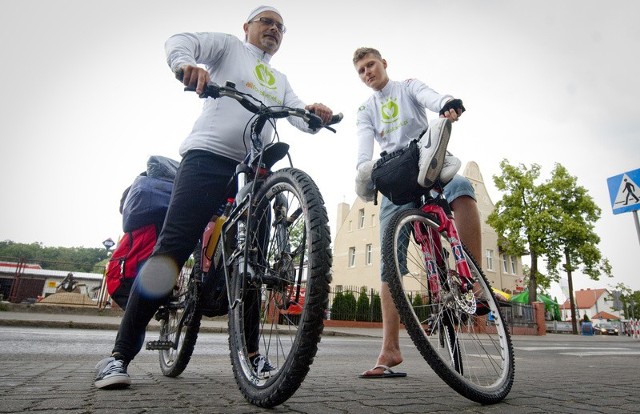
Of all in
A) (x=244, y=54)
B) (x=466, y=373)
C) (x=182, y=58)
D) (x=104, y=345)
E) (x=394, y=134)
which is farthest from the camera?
(x=104, y=345)

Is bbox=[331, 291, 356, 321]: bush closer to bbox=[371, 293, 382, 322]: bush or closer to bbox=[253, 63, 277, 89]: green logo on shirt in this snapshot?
bbox=[371, 293, 382, 322]: bush

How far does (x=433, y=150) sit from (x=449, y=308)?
86 cm

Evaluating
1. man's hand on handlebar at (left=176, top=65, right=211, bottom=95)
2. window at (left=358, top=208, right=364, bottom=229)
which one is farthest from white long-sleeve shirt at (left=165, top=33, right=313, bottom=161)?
window at (left=358, top=208, right=364, bottom=229)

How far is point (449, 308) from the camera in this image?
222 centimetres

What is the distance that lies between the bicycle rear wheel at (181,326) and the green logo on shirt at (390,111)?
188cm

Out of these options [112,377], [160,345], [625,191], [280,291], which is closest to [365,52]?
[280,291]

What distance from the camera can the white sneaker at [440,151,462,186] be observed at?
2.49 metres

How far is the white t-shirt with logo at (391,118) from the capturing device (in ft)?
10.9

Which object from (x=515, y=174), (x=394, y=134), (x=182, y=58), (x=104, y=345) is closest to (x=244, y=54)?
(x=182, y=58)

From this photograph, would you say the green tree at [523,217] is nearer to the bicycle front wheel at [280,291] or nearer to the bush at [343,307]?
the bush at [343,307]

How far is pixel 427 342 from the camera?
1.80 m

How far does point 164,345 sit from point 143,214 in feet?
3.06

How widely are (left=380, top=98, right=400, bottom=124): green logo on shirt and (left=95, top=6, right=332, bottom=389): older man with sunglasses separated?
97cm

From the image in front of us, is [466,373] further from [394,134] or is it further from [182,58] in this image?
[182,58]
